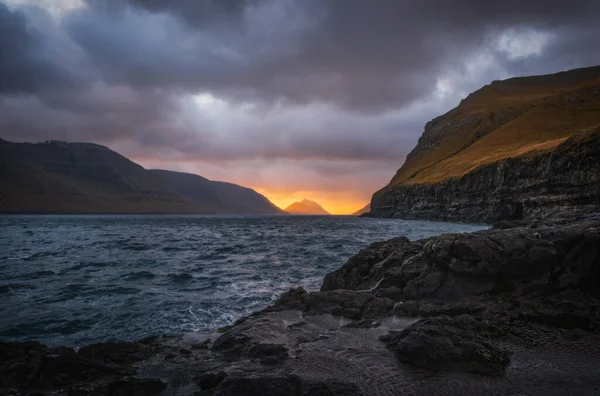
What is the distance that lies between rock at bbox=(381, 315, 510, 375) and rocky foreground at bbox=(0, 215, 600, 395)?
4cm

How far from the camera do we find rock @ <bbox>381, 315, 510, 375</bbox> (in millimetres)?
9398

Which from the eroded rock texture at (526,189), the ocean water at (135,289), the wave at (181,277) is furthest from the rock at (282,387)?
the eroded rock texture at (526,189)

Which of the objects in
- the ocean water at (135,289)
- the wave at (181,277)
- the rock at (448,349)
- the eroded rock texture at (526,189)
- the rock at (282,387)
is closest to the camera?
the rock at (282,387)

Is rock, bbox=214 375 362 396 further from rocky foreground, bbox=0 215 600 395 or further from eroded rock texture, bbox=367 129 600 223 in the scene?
eroded rock texture, bbox=367 129 600 223

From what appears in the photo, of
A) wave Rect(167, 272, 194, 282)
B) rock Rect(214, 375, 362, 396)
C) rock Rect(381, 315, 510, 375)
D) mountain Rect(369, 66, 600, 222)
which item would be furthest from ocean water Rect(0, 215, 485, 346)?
mountain Rect(369, 66, 600, 222)

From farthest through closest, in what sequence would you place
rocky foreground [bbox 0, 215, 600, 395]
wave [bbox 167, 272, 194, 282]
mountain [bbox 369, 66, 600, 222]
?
mountain [bbox 369, 66, 600, 222] → wave [bbox 167, 272, 194, 282] → rocky foreground [bbox 0, 215, 600, 395]

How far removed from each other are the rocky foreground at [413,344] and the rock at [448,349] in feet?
0.12

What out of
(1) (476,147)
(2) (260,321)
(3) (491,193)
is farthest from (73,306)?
(1) (476,147)

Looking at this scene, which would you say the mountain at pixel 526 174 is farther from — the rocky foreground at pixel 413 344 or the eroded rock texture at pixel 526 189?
the rocky foreground at pixel 413 344

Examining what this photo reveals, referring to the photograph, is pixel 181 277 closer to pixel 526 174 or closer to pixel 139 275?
pixel 139 275

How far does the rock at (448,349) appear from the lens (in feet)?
30.8

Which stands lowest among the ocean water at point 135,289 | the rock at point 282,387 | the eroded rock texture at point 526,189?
the ocean water at point 135,289

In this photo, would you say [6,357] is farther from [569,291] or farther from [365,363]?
[569,291]

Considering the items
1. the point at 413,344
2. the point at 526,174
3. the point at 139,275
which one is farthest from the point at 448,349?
the point at 526,174
